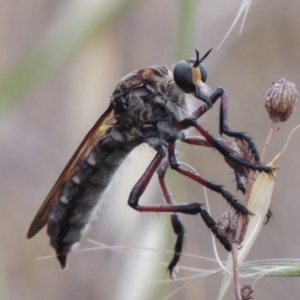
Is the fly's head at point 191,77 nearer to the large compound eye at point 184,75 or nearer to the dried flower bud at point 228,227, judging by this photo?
the large compound eye at point 184,75

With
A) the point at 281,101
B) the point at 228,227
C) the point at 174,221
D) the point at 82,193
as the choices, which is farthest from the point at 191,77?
the point at 228,227

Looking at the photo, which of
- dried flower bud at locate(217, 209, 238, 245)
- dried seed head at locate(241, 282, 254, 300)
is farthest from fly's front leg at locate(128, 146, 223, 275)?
dried seed head at locate(241, 282, 254, 300)

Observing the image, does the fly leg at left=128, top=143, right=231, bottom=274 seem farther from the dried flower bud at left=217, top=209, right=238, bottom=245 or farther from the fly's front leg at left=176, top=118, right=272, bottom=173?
the dried flower bud at left=217, top=209, right=238, bottom=245

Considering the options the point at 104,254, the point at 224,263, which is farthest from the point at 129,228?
the point at 104,254

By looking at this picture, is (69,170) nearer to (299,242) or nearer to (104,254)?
(104,254)

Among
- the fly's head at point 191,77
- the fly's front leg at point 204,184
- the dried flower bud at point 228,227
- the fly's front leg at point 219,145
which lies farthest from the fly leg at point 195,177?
the dried flower bud at point 228,227

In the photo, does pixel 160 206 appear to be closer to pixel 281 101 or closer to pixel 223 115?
pixel 223 115

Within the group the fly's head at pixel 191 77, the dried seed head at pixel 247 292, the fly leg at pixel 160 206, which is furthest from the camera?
the fly's head at pixel 191 77
